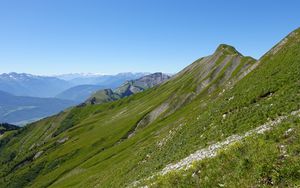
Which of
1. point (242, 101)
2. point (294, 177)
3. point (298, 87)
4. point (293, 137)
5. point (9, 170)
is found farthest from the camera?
point (9, 170)

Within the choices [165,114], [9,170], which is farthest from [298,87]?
[9,170]

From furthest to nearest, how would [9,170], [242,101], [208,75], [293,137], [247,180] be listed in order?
[9,170] < [208,75] < [242,101] < [293,137] < [247,180]

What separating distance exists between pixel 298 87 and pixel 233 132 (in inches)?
393

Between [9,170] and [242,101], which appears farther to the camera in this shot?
[9,170]

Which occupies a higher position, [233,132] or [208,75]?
[208,75]

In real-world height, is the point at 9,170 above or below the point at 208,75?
below

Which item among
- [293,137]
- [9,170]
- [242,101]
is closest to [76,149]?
[9,170]

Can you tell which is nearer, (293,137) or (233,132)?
(293,137)

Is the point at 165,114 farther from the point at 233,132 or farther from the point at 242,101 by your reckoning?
the point at 233,132

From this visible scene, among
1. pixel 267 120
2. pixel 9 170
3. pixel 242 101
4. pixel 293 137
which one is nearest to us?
pixel 293 137

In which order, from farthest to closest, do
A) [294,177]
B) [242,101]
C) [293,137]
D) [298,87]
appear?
[242,101]
[298,87]
[293,137]
[294,177]

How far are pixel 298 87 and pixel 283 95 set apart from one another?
1.91 m

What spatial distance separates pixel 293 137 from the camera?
2017 centimetres

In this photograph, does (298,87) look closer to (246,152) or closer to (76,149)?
(246,152)
